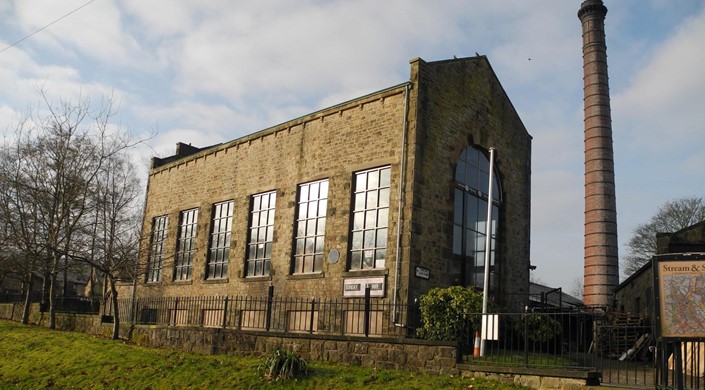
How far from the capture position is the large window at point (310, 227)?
18422 mm

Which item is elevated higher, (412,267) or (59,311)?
(412,267)

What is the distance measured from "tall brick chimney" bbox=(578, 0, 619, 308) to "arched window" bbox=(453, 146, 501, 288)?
14336mm

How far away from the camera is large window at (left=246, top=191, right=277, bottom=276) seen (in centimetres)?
2036

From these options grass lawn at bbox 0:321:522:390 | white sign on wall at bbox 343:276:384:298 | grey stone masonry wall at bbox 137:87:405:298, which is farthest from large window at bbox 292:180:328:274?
grass lawn at bbox 0:321:522:390

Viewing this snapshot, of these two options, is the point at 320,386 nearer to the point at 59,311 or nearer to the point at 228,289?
the point at 228,289

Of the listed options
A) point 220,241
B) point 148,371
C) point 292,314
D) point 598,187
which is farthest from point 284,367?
point 598,187

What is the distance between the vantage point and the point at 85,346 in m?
16.8

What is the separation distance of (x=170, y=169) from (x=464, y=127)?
14.0 meters

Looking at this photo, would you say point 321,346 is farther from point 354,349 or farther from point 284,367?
point 284,367

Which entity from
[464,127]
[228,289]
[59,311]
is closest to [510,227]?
[464,127]

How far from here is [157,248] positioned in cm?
2609

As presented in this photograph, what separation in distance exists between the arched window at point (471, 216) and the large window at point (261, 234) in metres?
6.31

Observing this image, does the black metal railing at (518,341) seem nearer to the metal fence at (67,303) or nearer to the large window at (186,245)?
the large window at (186,245)

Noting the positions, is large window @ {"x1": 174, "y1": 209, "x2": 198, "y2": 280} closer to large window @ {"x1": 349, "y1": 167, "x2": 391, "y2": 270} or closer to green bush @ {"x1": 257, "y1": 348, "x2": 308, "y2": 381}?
large window @ {"x1": 349, "y1": 167, "x2": 391, "y2": 270}
